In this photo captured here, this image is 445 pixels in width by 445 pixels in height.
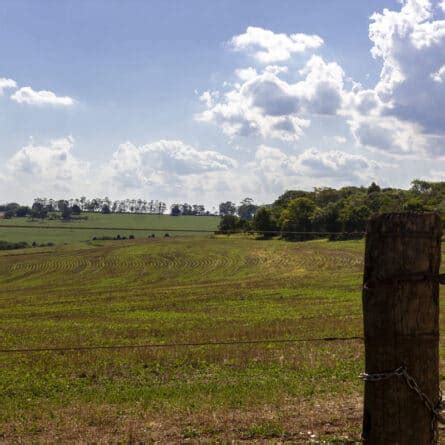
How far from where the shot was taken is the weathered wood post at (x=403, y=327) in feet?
9.97

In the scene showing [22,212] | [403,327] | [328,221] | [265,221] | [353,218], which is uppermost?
[22,212]

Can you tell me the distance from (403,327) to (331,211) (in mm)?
90917

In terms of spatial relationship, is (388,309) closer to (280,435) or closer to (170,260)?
(280,435)

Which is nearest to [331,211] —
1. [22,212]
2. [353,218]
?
[353,218]

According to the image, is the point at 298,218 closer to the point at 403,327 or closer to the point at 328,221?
the point at 328,221

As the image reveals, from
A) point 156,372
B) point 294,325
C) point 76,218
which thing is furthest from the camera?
point 76,218

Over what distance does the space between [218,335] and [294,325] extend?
11.5 feet

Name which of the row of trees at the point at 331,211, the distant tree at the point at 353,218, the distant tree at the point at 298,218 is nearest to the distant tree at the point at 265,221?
the row of trees at the point at 331,211

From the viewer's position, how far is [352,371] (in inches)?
443

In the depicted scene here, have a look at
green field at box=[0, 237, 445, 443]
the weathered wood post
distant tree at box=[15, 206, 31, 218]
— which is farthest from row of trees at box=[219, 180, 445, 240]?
distant tree at box=[15, 206, 31, 218]

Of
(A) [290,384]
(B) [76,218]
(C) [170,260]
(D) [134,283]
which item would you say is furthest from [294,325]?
(B) [76,218]

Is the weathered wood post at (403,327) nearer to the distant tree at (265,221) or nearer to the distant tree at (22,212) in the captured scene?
the distant tree at (265,221)

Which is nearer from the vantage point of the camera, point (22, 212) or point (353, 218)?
point (353, 218)

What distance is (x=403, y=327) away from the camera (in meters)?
3.05
